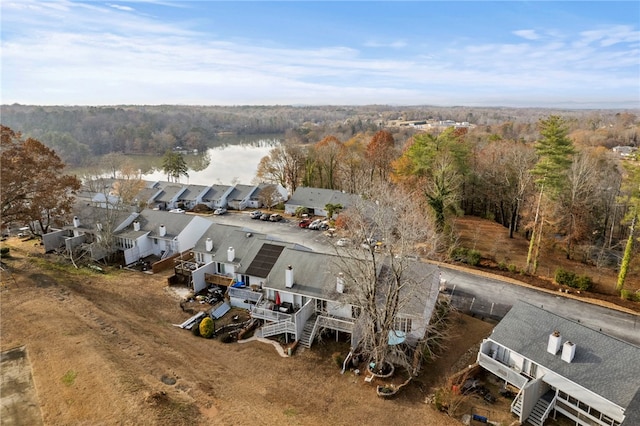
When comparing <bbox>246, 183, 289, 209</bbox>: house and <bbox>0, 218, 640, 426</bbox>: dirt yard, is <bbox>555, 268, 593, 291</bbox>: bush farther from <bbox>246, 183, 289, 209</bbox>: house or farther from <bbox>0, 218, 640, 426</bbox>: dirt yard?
<bbox>246, 183, 289, 209</bbox>: house

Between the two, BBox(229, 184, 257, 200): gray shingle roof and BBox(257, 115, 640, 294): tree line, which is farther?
BBox(229, 184, 257, 200): gray shingle roof

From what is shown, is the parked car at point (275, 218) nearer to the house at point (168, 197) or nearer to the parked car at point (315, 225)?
the parked car at point (315, 225)

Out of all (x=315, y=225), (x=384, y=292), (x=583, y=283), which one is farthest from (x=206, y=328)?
(x=583, y=283)

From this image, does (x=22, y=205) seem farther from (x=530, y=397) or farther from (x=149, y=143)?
(x=149, y=143)

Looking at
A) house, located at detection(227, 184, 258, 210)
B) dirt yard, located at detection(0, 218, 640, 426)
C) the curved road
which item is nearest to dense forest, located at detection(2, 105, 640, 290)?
the curved road

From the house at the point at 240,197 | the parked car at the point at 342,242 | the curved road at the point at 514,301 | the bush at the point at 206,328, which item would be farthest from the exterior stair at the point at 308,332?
the house at the point at 240,197

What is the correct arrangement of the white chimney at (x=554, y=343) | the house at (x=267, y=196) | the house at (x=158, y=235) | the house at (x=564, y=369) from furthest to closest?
1. the house at (x=267, y=196)
2. the house at (x=158, y=235)
3. the white chimney at (x=554, y=343)
4. the house at (x=564, y=369)

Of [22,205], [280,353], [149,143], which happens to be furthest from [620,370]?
[149,143]
